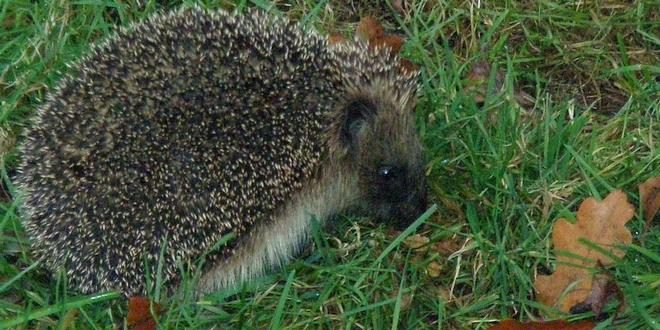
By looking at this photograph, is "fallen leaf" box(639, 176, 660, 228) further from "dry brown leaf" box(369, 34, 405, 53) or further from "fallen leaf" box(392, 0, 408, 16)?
"fallen leaf" box(392, 0, 408, 16)

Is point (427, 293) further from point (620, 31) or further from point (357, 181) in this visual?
point (620, 31)

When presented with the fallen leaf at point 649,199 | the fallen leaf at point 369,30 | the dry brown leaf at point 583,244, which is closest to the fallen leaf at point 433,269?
the dry brown leaf at point 583,244

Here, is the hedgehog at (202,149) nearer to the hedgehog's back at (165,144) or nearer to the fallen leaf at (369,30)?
the hedgehog's back at (165,144)

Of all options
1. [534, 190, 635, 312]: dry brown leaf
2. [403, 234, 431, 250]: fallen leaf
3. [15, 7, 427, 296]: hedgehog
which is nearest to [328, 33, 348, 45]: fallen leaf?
[15, 7, 427, 296]: hedgehog

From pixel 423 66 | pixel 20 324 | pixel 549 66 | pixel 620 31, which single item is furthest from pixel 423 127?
pixel 20 324

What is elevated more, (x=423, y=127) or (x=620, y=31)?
(x=620, y=31)

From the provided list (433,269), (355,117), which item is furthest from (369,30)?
(433,269)
